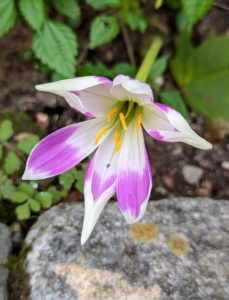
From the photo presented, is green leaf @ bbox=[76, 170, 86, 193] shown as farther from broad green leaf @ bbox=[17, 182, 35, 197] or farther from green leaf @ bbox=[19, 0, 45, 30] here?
green leaf @ bbox=[19, 0, 45, 30]

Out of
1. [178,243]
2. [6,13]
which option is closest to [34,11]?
[6,13]

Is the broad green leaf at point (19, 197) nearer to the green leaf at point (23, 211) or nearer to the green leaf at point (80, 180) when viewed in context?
the green leaf at point (23, 211)

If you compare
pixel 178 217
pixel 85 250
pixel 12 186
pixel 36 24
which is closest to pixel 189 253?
pixel 178 217

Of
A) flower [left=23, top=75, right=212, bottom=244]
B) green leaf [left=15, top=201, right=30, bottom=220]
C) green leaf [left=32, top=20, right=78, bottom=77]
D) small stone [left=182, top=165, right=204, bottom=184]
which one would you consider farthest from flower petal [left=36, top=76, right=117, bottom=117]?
small stone [left=182, top=165, right=204, bottom=184]

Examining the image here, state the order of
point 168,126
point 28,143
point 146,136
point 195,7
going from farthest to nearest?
1. point 146,136
2. point 28,143
3. point 195,7
4. point 168,126

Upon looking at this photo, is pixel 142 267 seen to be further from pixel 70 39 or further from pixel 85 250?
pixel 70 39

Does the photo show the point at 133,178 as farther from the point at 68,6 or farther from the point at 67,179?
the point at 68,6
